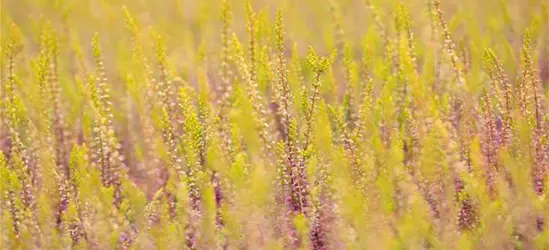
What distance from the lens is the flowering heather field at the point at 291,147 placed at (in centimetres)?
166

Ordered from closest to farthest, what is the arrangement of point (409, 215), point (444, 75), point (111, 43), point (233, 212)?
point (409, 215) < point (233, 212) < point (444, 75) < point (111, 43)

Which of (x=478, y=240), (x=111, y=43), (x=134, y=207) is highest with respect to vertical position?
(x=111, y=43)

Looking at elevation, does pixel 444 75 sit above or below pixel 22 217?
above

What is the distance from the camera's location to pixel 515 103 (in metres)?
2.00

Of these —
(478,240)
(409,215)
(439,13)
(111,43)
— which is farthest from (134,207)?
Result: (111,43)

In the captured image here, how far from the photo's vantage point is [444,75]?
232 cm

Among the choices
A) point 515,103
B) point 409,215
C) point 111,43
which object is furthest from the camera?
point 111,43

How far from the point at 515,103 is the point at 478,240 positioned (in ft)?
1.77

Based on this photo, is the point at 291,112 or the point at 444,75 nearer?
the point at 291,112

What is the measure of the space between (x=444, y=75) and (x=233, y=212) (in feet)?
3.04

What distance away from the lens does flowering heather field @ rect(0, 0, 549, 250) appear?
1.66m

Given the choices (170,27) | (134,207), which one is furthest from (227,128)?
(170,27)

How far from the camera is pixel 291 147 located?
6.09 feet

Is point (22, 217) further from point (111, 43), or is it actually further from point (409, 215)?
point (111, 43)
